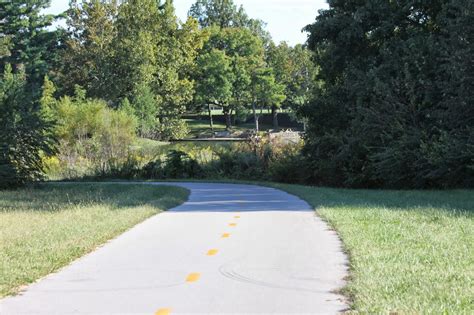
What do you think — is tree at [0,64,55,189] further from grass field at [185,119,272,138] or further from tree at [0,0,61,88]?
grass field at [185,119,272,138]

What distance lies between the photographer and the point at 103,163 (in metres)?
33.9

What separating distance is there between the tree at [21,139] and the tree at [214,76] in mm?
Answer: 41299

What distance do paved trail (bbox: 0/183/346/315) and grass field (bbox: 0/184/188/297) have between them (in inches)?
12.2

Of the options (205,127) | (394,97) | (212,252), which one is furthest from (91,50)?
(212,252)

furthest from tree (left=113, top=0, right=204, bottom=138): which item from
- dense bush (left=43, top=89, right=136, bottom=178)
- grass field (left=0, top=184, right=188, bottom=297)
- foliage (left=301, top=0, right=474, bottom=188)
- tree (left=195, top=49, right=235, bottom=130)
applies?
grass field (left=0, top=184, right=188, bottom=297)

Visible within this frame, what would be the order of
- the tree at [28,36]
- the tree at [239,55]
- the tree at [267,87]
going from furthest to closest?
the tree at [239,55] < the tree at [267,87] < the tree at [28,36]

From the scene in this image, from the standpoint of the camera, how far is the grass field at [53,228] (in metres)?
7.41

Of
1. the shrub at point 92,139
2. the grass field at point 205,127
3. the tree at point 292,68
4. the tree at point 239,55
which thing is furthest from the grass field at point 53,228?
the tree at point 292,68

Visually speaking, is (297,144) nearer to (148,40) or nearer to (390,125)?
(390,125)

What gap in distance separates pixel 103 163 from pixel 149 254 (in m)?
26.4

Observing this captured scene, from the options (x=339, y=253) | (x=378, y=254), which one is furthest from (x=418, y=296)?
(x=339, y=253)

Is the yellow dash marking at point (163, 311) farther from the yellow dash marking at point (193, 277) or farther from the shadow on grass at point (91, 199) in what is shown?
the shadow on grass at point (91, 199)

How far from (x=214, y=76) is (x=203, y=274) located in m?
62.0

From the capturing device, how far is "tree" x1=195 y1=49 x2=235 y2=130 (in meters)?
67.4
